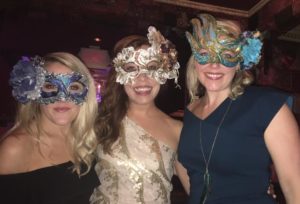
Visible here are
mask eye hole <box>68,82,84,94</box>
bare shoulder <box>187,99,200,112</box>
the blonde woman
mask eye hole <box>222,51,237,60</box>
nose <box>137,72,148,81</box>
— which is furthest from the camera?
nose <box>137,72,148,81</box>

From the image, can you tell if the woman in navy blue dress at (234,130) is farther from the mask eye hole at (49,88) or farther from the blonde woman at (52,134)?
the mask eye hole at (49,88)

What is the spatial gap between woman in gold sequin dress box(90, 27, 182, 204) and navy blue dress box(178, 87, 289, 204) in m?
0.49

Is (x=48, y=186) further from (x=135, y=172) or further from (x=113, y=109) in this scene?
(x=113, y=109)

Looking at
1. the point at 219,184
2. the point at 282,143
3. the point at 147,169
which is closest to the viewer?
the point at 282,143

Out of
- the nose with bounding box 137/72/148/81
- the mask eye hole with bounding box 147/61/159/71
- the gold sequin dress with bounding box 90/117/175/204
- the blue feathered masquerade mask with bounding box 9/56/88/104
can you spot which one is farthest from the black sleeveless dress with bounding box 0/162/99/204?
the mask eye hole with bounding box 147/61/159/71

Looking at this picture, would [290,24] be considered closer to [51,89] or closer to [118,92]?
[118,92]

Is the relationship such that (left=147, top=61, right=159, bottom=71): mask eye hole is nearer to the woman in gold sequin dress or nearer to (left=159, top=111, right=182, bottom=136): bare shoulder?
the woman in gold sequin dress

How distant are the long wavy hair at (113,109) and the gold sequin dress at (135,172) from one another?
75 millimetres

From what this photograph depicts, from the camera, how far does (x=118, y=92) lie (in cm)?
309

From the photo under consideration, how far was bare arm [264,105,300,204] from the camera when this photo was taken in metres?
1.98

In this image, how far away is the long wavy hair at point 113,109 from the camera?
2752 mm

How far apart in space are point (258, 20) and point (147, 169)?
19.5ft

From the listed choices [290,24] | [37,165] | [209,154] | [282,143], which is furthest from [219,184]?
[290,24]

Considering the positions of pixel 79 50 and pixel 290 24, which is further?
pixel 79 50
